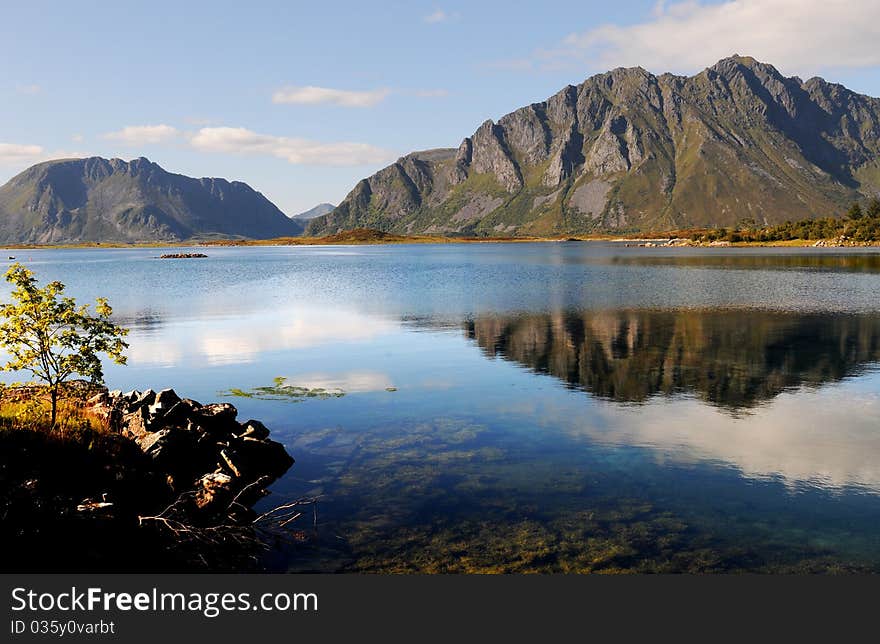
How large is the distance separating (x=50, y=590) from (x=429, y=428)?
1937 cm

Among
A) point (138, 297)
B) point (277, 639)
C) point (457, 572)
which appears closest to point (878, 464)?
point (457, 572)

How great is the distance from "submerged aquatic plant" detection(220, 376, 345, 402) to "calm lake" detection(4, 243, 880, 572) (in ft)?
0.93

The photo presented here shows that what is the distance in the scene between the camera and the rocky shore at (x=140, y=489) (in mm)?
20250

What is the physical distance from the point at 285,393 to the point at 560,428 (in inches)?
737

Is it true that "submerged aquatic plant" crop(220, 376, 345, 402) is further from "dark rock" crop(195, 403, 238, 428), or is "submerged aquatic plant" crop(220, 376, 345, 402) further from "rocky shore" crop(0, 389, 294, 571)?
"rocky shore" crop(0, 389, 294, 571)

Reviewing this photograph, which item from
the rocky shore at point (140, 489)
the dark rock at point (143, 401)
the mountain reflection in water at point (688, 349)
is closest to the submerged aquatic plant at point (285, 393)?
the rocky shore at point (140, 489)

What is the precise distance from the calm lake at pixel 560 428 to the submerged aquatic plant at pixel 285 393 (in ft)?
0.93

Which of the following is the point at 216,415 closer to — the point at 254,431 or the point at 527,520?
the point at 254,431

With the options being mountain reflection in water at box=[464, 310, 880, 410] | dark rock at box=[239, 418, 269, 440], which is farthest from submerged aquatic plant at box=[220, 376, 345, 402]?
mountain reflection in water at box=[464, 310, 880, 410]

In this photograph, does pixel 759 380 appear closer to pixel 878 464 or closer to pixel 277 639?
pixel 878 464

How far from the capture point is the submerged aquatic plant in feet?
132

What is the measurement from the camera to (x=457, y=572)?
19188mm

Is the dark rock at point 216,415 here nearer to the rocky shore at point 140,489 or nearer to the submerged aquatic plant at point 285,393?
the rocky shore at point 140,489

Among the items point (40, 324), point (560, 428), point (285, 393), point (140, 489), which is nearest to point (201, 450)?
point (140, 489)
